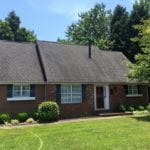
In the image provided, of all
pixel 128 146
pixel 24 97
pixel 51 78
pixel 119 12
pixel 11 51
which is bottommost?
pixel 128 146

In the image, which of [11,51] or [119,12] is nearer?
[11,51]

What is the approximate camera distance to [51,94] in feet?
71.3

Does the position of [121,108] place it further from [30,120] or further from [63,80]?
[30,120]

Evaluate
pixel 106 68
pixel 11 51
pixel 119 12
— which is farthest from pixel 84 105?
pixel 119 12

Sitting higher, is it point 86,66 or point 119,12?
point 119,12

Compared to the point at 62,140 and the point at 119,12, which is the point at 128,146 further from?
the point at 119,12

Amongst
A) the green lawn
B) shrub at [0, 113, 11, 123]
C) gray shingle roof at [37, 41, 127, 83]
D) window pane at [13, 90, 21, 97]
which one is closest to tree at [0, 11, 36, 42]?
gray shingle roof at [37, 41, 127, 83]

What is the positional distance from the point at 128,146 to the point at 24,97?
1081cm

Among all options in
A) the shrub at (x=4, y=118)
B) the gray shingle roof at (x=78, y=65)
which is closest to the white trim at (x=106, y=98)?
the gray shingle roof at (x=78, y=65)

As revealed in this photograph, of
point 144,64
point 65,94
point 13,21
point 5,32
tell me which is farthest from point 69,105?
point 13,21

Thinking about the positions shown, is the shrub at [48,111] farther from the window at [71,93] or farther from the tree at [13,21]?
the tree at [13,21]

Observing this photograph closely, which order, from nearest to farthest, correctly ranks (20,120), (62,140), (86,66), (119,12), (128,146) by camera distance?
1. (128,146)
2. (62,140)
3. (20,120)
4. (86,66)
5. (119,12)

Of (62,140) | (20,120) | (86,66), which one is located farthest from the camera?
(86,66)

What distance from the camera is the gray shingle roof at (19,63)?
2056cm
